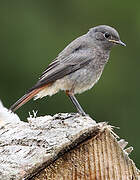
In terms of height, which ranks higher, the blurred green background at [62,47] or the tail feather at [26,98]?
the tail feather at [26,98]

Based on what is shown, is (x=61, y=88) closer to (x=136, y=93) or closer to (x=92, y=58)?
(x=92, y=58)

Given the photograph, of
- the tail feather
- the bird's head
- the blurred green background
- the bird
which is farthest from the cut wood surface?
the blurred green background

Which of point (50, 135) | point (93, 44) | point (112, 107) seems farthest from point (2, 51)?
point (50, 135)

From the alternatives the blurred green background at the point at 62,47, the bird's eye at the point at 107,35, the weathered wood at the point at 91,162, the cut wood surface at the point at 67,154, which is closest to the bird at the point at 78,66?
the bird's eye at the point at 107,35

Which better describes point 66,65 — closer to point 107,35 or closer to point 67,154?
point 107,35

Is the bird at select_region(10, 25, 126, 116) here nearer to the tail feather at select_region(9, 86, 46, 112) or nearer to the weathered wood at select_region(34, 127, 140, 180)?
the tail feather at select_region(9, 86, 46, 112)

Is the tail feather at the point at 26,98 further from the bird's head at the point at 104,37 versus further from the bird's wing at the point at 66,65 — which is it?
the bird's head at the point at 104,37

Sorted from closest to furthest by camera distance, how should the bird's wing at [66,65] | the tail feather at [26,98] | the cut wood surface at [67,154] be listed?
the cut wood surface at [67,154] < the tail feather at [26,98] < the bird's wing at [66,65]
